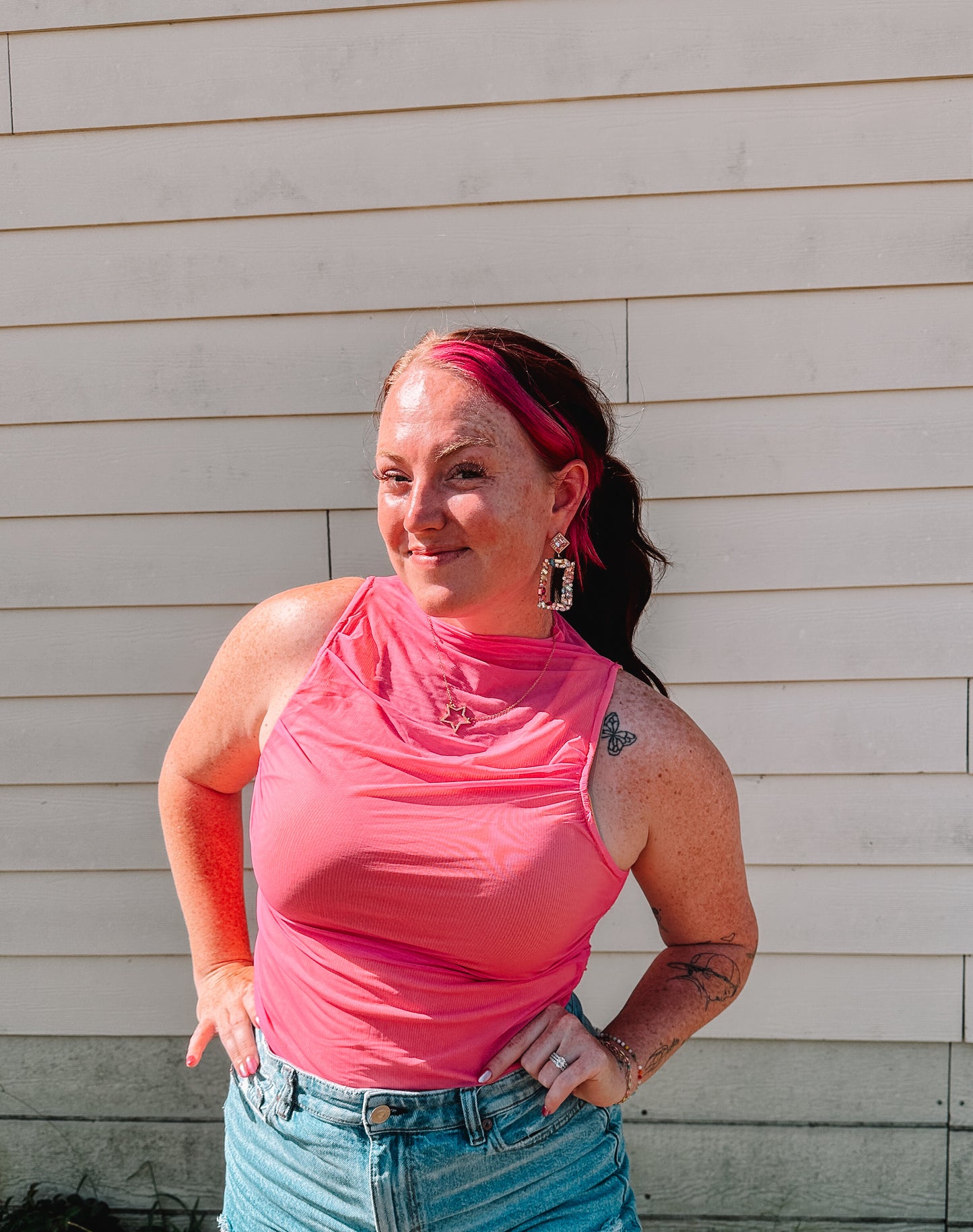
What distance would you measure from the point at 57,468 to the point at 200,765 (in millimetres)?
1096

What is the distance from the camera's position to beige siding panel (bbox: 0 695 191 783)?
2.56 m

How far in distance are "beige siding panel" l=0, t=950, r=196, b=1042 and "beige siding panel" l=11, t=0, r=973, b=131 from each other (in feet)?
6.72

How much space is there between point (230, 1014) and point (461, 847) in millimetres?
624

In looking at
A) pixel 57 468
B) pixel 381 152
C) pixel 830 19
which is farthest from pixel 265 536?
pixel 830 19

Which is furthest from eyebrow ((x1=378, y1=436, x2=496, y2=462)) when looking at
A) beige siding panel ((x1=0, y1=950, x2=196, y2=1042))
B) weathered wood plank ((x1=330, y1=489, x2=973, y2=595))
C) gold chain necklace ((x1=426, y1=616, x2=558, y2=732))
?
beige siding panel ((x1=0, y1=950, x2=196, y2=1042))

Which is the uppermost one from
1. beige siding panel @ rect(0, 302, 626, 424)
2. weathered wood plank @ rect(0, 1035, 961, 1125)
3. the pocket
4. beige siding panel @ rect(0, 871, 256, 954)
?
A: beige siding panel @ rect(0, 302, 626, 424)

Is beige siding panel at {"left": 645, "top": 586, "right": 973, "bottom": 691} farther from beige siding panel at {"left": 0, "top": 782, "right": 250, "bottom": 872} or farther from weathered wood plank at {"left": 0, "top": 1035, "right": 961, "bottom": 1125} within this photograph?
beige siding panel at {"left": 0, "top": 782, "right": 250, "bottom": 872}

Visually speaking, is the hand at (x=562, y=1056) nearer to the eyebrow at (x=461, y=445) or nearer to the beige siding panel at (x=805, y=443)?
the eyebrow at (x=461, y=445)

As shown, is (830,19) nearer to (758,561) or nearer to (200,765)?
(758,561)

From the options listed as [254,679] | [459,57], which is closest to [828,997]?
[254,679]

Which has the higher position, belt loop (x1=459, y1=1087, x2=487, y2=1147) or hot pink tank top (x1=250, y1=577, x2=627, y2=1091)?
hot pink tank top (x1=250, y1=577, x2=627, y2=1091)

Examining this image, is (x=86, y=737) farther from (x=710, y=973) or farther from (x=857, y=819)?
(x=857, y=819)

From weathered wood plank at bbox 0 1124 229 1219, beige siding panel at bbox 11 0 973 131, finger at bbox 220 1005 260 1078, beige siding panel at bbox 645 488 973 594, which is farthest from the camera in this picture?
weathered wood plank at bbox 0 1124 229 1219

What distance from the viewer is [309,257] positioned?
7.86 ft
